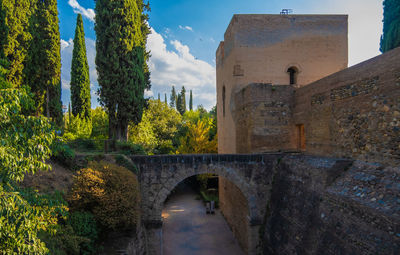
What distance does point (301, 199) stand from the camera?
26.6 feet

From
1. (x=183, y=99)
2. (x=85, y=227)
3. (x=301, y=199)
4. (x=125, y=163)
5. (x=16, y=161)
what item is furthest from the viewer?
(x=183, y=99)

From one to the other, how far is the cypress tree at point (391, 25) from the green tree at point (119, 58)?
17011 mm

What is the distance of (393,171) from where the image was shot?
5.93 meters

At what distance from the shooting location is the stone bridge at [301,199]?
5.42 m

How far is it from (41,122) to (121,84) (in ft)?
35.3

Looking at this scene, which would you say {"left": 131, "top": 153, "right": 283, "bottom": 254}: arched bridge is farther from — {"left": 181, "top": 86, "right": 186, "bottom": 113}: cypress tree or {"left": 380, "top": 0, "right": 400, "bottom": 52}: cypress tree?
{"left": 181, "top": 86, "right": 186, "bottom": 113}: cypress tree

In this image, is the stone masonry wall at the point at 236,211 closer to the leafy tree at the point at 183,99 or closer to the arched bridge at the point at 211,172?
the arched bridge at the point at 211,172

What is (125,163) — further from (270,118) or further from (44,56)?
(44,56)

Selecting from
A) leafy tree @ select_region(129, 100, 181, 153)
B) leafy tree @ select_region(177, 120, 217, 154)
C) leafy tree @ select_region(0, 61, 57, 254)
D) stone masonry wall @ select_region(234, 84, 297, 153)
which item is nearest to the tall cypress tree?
leafy tree @ select_region(129, 100, 181, 153)

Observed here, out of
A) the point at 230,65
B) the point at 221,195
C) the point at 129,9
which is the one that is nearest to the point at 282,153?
the point at 230,65

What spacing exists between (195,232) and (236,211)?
10.5ft

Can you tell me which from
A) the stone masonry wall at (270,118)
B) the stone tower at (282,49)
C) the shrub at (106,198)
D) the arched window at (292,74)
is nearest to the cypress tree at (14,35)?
the shrub at (106,198)

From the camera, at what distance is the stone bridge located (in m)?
5.42

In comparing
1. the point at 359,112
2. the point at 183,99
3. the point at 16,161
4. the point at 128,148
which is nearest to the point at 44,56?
the point at 128,148
